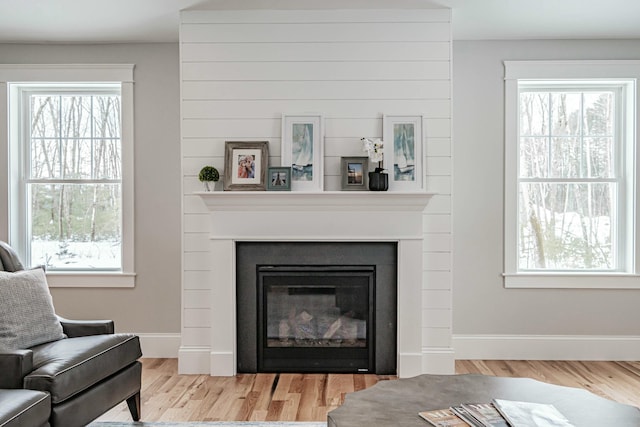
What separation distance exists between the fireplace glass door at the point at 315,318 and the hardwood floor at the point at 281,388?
109mm

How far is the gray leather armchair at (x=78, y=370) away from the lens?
8.63 feet

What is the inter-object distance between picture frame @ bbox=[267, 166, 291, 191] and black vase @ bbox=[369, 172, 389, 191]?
57cm

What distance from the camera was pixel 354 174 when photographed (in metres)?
4.21

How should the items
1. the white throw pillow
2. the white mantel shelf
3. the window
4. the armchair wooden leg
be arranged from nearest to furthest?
the white throw pillow, the armchair wooden leg, the white mantel shelf, the window

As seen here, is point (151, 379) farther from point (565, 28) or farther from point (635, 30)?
point (635, 30)

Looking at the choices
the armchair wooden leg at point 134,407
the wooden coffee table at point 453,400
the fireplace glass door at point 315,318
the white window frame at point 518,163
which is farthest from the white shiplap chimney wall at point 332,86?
the wooden coffee table at point 453,400

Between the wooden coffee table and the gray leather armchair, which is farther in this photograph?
the gray leather armchair

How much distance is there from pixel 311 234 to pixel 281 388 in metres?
1.05

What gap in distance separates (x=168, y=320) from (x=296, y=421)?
6.39 ft

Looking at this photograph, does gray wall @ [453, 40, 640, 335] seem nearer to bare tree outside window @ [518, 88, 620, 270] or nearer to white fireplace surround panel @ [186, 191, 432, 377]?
bare tree outside window @ [518, 88, 620, 270]

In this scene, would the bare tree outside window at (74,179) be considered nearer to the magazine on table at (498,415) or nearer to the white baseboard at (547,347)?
the white baseboard at (547,347)

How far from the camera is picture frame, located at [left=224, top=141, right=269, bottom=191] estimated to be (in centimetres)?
422

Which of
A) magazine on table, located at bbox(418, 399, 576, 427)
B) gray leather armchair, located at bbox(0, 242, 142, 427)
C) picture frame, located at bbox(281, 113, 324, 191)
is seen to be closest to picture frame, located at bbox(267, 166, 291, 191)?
picture frame, located at bbox(281, 113, 324, 191)

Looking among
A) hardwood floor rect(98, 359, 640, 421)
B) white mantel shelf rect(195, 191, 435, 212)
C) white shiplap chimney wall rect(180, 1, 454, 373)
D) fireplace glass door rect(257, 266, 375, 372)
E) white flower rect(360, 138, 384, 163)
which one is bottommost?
hardwood floor rect(98, 359, 640, 421)
